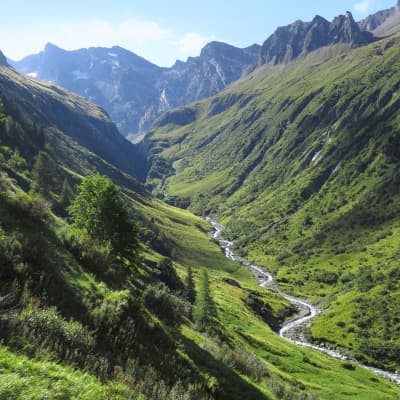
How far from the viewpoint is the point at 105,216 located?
152ft

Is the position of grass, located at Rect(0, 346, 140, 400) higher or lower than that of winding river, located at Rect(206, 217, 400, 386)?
higher

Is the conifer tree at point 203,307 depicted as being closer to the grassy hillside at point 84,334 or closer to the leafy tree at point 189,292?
the leafy tree at point 189,292

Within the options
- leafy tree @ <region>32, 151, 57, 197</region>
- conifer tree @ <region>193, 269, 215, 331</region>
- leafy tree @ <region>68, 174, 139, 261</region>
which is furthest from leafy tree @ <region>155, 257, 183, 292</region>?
leafy tree @ <region>68, 174, 139, 261</region>

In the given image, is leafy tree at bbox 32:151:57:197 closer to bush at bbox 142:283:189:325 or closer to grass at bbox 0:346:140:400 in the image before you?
bush at bbox 142:283:189:325

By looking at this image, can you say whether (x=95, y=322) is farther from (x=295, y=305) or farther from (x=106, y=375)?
(x=295, y=305)

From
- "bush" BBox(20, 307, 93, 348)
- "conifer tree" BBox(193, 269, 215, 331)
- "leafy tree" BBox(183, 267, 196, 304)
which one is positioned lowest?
"leafy tree" BBox(183, 267, 196, 304)

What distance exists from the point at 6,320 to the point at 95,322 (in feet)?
17.6

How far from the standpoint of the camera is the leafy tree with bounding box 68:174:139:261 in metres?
45.8

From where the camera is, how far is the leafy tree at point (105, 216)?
45844 mm

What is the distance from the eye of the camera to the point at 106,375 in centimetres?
1519

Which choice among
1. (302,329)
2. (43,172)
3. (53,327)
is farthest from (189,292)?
(53,327)

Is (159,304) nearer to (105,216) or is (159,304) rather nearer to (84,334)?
(84,334)

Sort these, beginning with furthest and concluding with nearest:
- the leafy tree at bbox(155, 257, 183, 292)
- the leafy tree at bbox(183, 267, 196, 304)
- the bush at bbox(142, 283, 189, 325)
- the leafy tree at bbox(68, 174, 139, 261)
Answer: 1. the leafy tree at bbox(155, 257, 183, 292)
2. the leafy tree at bbox(183, 267, 196, 304)
3. the leafy tree at bbox(68, 174, 139, 261)
4. the bush at bbox(142, 283, 189, 325)

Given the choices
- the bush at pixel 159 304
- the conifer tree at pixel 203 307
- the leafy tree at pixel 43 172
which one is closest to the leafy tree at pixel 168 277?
the conifer tree at pixel 203 307
